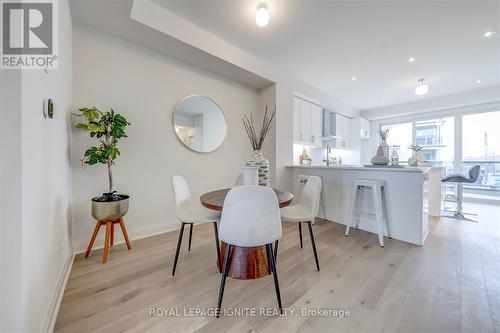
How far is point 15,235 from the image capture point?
0.81 metres

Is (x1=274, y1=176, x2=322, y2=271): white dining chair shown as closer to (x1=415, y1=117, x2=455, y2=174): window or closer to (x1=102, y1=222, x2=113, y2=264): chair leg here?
(x1=102, y1=222, x2=113, y2=264): chair leg

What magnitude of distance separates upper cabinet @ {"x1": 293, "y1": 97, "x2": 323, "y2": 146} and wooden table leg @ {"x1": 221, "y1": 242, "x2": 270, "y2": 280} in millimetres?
2783

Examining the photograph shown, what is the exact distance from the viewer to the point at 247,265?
1643mm

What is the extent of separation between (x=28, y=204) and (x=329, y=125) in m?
5.13

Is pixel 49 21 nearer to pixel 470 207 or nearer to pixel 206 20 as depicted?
pixel 206 20

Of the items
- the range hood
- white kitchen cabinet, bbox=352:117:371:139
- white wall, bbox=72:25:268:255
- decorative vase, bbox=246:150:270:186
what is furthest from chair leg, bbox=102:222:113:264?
white kitchen cabinet, bbox=352:117:371:139

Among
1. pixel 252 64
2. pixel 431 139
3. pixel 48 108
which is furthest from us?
pixel 431 139

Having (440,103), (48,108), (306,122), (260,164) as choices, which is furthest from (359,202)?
(440,103)

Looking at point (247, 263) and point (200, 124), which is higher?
point (200, 124)

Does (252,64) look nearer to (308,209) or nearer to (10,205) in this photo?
(308,209)

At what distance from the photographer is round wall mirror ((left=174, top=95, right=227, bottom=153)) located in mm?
2736

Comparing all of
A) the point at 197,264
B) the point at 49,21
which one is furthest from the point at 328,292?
the point at 49,21

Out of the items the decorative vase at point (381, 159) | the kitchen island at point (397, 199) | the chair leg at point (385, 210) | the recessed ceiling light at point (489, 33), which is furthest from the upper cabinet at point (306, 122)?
the recessed ceiling light at point (489, 33)

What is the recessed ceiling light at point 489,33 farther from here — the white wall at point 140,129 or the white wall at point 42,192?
the white wall at point 42,192
